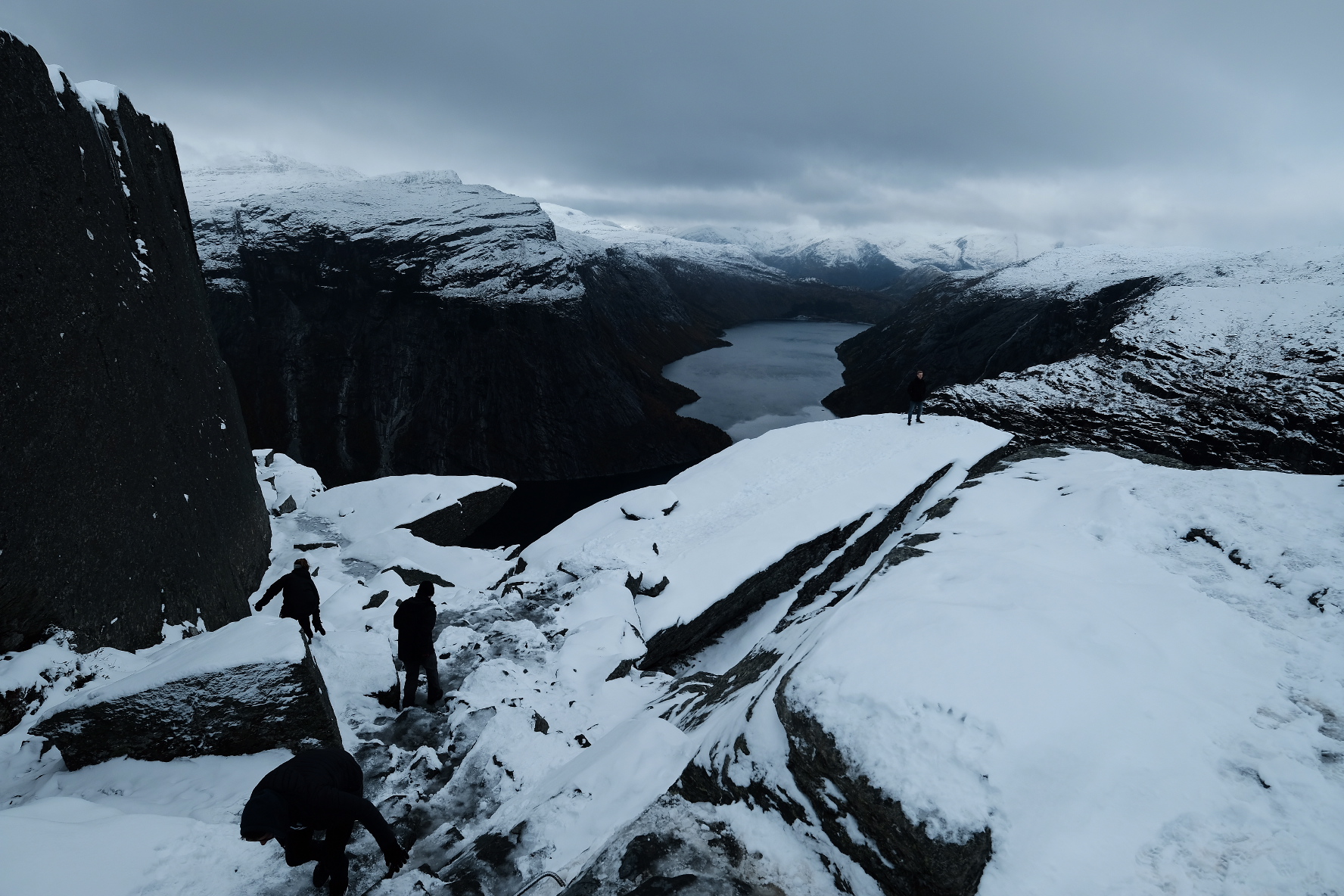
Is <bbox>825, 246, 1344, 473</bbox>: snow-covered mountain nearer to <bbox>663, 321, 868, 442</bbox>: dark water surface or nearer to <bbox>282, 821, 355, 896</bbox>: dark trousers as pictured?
<bbox>663, 321, 868, 442</bbox>: dark water surface

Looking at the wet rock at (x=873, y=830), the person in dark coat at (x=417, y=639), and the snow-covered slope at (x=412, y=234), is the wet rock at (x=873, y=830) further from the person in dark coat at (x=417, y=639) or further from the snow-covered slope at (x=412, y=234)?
the snow-covered slope at (x=412, y=234)

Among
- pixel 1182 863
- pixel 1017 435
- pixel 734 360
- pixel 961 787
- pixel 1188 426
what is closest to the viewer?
pixel 1182 863

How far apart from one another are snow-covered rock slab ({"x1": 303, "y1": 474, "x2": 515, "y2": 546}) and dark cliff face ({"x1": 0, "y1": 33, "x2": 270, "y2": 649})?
7327 millimetres

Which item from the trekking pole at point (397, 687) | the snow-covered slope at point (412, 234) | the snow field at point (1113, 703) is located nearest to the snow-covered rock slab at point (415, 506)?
the trekking pole at point (397, 687)

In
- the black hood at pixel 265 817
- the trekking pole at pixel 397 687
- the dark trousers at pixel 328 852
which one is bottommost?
the trekking pole at pixel 397 687

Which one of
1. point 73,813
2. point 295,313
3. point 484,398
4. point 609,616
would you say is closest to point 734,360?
point 484,398

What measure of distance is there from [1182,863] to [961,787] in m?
1.63

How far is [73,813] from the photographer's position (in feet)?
17.3

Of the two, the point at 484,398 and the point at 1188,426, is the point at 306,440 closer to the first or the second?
the point at 484,398

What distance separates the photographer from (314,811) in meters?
4.81

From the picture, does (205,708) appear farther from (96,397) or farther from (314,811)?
(96,397)

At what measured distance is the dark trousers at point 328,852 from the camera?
4.98 metres

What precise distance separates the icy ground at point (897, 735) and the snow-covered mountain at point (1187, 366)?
1492cm

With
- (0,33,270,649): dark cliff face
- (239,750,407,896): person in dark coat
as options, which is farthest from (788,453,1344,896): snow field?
(0,33,270,649): dark cliff face
